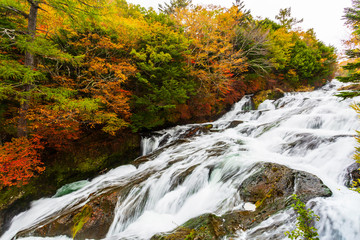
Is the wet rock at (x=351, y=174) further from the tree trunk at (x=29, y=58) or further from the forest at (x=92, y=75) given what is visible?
the tree trunk at (x=29, y=58)

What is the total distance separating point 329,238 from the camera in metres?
2.21

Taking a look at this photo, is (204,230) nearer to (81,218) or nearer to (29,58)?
(81,218)

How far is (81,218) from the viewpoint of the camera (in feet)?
13.9

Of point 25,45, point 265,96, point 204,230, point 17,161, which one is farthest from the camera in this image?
point 265,96

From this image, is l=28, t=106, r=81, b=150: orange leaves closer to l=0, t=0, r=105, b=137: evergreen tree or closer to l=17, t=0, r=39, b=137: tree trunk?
l=17, t=0, r=39, b=137: tree trunk

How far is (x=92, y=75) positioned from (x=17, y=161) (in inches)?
183

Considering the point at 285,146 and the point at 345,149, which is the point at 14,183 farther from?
the point at 345,149

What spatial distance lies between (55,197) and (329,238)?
335 inches

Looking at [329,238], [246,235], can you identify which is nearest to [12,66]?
[246,235]

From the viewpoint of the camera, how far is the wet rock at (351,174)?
3.25 meters

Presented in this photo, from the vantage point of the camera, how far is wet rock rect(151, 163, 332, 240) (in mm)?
2824

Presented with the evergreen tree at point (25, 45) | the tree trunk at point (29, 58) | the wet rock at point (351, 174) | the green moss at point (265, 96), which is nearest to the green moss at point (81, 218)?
the evergreen tree at point (25, 45)

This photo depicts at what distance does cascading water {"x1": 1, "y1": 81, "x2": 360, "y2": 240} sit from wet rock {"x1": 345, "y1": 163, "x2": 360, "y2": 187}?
0.09 m

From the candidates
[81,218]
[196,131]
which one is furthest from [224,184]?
[196,131]
